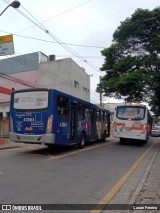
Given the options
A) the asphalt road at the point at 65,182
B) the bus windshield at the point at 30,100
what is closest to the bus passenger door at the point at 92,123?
the bus windshield at the point at 30,100

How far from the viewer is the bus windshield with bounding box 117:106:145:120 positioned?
83.0 feet

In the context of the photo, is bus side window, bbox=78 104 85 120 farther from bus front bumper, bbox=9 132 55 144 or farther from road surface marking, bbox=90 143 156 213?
road surface marking, bbox=90 143 156 213

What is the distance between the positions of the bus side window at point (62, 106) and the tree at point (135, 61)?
846 centimetres

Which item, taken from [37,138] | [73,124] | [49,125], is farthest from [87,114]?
[37,138]

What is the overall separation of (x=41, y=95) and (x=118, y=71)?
12239mm

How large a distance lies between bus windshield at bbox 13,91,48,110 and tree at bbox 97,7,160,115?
10165 millimetres

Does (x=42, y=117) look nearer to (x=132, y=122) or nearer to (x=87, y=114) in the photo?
(x=87, y=114)

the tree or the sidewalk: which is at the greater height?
the tree

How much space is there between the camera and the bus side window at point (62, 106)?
15969mm

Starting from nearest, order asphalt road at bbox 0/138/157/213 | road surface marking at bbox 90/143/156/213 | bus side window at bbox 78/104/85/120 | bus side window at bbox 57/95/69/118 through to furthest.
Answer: road surface marking at bbox 90/143/156/213 → asphalt road at bbox 0/138/157/213 → bus side window at bbox 57/95/69/118 → bus side window at bbox 78/104/85/120

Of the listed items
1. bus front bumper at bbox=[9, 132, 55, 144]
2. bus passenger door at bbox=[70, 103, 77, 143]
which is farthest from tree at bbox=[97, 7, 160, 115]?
bus front bumper at bbox=[9, 132, 55, 144]

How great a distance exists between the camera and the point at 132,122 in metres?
25.3

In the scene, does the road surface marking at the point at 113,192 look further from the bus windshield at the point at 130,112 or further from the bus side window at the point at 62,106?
the bus windshield at the point at 130,112

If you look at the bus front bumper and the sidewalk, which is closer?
the sidewalk
